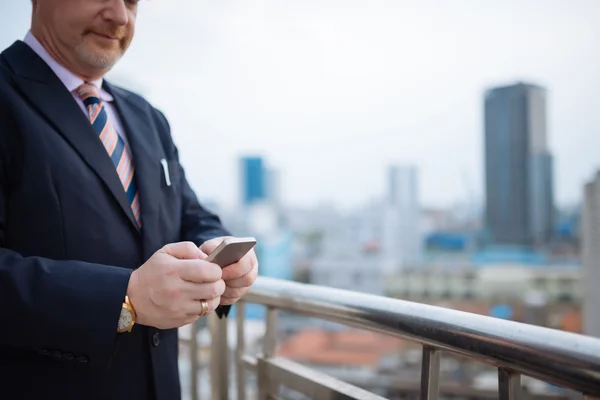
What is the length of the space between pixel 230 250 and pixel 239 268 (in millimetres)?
90

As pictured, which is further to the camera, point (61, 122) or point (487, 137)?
point (487, 137)

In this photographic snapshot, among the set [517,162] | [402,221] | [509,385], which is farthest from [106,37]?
[402,221]

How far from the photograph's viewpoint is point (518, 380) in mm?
627

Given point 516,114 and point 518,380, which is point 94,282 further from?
point 516,114

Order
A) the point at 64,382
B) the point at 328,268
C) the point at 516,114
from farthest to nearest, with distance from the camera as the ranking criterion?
the point at 328,268
the point at 516,114
the point at 64,382

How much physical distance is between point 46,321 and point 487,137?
17.2 m

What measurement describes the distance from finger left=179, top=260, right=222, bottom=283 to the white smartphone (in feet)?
0.10

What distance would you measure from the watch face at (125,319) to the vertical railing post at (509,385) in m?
0.48

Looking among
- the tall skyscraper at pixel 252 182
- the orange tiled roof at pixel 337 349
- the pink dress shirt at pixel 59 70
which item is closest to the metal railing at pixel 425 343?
the pink dress shirt at pixel 59 70

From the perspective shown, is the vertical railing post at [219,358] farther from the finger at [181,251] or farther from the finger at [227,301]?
the finger at [181,251]

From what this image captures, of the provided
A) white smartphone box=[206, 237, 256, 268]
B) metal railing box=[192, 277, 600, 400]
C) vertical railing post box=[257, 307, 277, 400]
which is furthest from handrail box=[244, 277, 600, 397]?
white smartphone box=[206, 237, 256, 268]

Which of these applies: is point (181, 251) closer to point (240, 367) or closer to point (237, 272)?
point (237, 272)

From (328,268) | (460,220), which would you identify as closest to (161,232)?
(328,268)

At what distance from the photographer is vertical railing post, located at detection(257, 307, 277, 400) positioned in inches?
41.8
